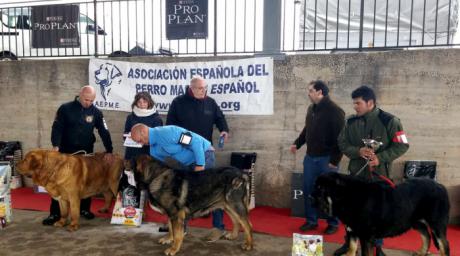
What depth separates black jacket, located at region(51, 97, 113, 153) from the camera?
549 centimetres

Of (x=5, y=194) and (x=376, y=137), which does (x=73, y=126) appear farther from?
(x=376, y=137)

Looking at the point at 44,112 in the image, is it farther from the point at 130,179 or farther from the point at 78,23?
the point at 130,179

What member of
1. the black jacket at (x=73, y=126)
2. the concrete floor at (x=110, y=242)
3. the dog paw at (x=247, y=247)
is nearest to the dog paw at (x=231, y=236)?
the concrete floor at (x=110, y=242)

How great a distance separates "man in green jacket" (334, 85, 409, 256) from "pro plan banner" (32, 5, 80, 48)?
20.2ft

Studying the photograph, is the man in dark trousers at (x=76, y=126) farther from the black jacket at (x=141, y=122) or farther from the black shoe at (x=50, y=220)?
the black jacket at (x=141, y=122)

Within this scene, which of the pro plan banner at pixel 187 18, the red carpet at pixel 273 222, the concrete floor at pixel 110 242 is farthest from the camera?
the pro plan banner at pixel 187 18

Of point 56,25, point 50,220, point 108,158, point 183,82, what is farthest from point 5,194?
point 56,25

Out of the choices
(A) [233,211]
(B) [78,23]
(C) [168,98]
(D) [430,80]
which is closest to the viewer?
(A) [233,211]

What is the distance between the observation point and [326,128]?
16.3ft

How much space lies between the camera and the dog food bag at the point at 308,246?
4012 millimetres

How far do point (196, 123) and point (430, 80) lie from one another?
344cm

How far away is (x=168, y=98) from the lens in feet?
A: 22.4

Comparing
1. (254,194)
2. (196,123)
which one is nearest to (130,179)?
(196,123)

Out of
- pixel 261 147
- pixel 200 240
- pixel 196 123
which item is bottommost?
pixel 200 240
